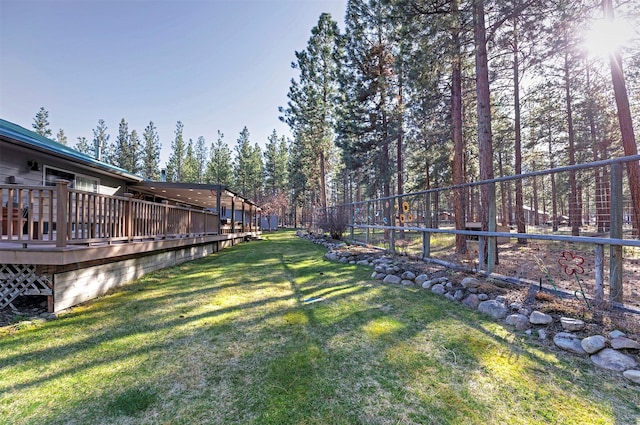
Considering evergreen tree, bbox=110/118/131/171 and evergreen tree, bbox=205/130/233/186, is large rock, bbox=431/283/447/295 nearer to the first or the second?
evergreen tree, bbox=205/130/233/186

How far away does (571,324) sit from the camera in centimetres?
269

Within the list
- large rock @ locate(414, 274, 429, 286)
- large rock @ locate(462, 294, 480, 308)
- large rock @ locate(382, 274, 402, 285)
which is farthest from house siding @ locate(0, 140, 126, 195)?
large rock @ locate(462, 294, 480, 308)

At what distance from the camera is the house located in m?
3.63

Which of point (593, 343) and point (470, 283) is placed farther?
point (470, 283)

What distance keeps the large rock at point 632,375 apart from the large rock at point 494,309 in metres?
1.18

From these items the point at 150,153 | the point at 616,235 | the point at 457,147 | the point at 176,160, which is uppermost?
the point at 150,153

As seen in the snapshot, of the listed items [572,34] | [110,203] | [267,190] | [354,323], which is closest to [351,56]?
[572,34]

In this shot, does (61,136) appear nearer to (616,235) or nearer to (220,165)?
(220,165)

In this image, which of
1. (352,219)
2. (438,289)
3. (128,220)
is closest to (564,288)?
(438,289)

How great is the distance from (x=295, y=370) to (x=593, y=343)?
2589 millimetres

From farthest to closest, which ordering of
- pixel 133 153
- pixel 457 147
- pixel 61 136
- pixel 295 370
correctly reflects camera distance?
1. pixel 61 136
2. pixel 133 153
3. pixel 457 147
4. pixel 295 370

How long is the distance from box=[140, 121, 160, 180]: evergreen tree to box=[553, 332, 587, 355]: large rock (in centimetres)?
4319

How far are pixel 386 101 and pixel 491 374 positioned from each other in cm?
1313

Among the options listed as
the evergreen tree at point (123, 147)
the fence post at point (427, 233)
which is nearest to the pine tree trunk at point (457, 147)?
the fence post at point (427, 233)
